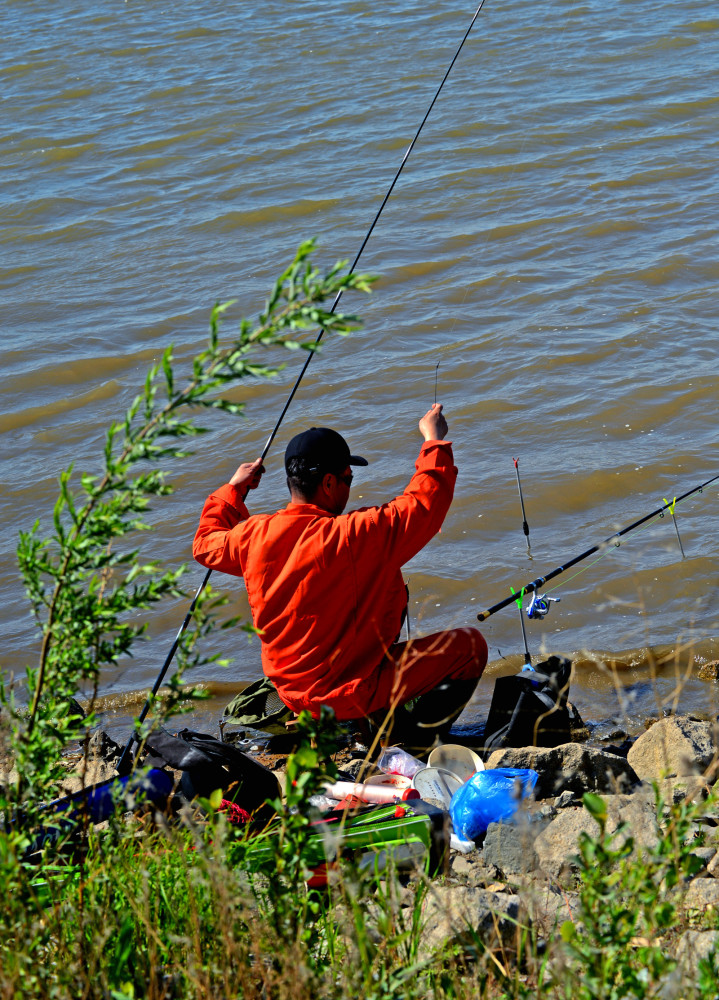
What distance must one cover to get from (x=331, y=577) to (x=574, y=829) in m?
1.10

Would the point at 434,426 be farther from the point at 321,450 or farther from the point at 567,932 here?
the point at 567,932

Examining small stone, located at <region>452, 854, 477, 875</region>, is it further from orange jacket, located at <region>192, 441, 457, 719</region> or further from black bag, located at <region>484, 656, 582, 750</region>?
black bag, located at <region>484, 656, 582, 750</region>

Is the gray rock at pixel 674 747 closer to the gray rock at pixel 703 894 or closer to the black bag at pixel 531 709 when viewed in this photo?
the black bag at pixel 531 709

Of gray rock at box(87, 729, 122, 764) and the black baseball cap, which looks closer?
the black baseball cap

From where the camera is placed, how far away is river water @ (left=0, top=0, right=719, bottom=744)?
5586 millimetres

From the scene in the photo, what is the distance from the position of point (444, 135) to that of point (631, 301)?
14.6 ft

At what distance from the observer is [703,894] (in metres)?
2.62

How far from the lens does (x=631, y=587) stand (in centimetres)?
542

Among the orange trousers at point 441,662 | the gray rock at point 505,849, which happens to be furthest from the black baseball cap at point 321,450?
the gray rock at point 505,849

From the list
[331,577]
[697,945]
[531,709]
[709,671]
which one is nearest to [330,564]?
[331,577]

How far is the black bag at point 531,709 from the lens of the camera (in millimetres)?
3875

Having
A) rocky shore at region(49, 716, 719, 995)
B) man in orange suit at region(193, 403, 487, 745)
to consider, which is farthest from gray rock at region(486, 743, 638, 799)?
man in orange suit at region(193, 403, 487, 745)

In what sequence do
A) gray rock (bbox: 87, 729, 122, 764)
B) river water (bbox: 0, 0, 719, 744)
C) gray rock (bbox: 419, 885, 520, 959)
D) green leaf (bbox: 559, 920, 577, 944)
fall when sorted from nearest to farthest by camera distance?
1. green leaf (bbox: 559, 920, 577, 944)
2. gray rock (bbox: 419, 885, 520, 959)
3. gray rock (bbox: 87, 729, 122, 764)
4. river water (bbox: 0, 0, 719, 744)

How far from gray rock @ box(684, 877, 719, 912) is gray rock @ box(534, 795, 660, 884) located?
0.16 metres
